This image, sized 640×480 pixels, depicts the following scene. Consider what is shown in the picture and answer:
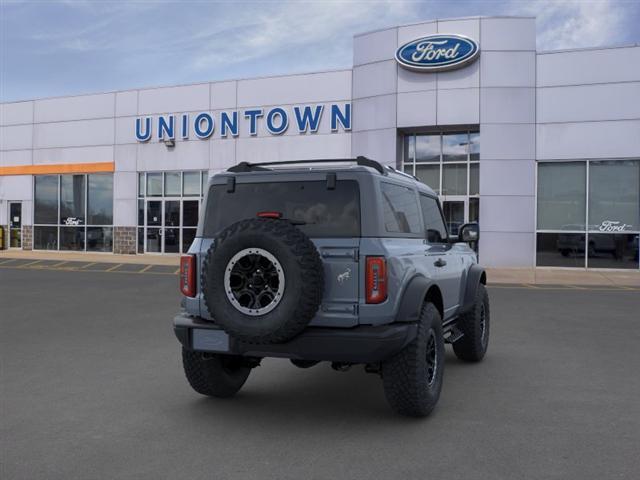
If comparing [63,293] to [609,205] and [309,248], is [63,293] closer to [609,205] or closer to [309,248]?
[309,248]

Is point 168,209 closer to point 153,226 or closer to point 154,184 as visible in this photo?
point 153,226

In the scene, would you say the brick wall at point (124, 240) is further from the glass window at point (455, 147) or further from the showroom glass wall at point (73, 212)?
the glass window at point (455, 147)

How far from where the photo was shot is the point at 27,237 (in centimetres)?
2748

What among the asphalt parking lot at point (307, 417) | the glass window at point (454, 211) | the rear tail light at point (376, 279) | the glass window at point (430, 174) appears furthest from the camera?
the glass window at point (430, 174)

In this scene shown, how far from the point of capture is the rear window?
4.69 metres

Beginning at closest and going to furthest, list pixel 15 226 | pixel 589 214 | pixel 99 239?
1. pixel 589 214
2. pixel 99 239
3. pixel 15 226

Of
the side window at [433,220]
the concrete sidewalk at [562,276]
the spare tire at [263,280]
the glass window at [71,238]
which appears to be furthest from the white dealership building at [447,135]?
the spare tire at [263,280]

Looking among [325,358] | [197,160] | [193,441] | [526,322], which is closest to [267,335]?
[325,358]

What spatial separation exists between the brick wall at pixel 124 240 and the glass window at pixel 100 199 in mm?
636

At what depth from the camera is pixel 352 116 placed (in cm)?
2192

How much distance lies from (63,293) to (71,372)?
23.8 ft

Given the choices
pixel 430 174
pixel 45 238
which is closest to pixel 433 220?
pixel 430 174

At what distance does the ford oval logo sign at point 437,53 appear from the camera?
19922 mm

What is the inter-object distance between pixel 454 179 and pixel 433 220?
50.2ft
